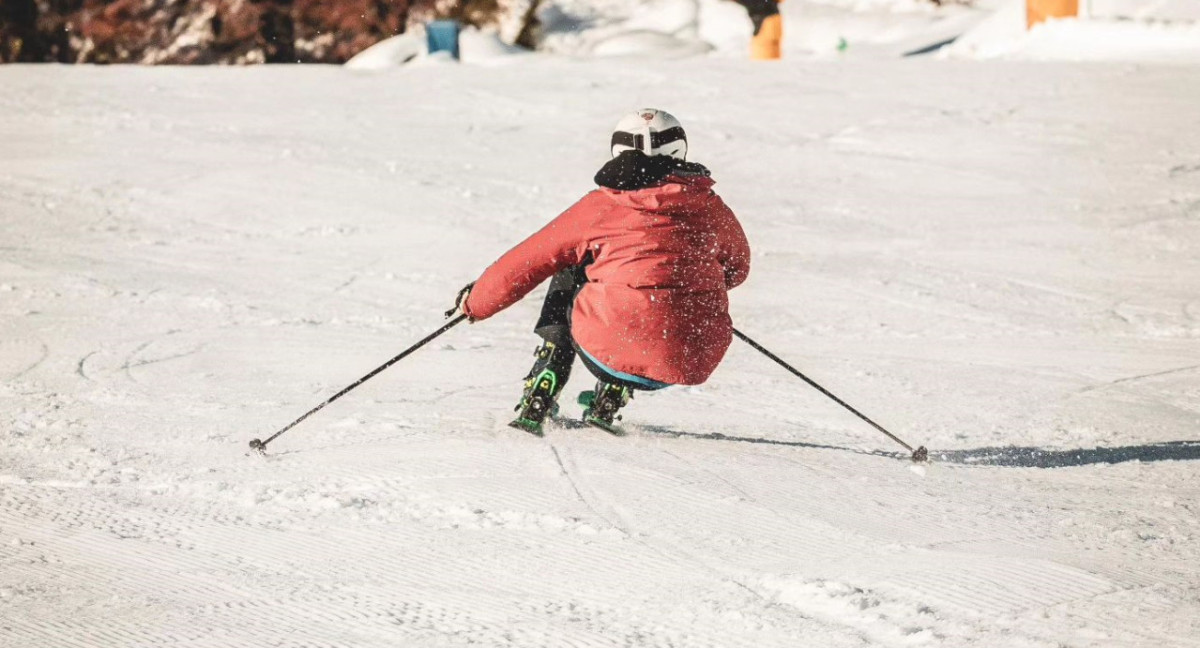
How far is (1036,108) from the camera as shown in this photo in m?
12.4

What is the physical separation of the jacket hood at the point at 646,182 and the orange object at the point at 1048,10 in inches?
497

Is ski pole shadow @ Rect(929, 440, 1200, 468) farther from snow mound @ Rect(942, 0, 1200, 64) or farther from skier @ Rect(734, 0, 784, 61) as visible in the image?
skier @ Rect(734, 0, 784, 61)

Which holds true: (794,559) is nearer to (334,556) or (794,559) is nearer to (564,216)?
(334,556)

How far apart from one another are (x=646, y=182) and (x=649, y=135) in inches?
6.1

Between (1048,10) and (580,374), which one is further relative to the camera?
(1048,10)

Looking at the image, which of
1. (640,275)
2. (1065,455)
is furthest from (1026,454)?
(640,275)

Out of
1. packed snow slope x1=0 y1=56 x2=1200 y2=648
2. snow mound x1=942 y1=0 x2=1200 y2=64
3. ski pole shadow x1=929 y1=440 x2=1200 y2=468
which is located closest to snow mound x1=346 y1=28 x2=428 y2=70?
packed snow slope x1=0 y1=56 x2=1200 y2=648

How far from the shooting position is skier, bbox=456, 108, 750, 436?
436cm

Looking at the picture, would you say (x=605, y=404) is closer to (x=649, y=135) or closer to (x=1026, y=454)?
(x=649, y=135)

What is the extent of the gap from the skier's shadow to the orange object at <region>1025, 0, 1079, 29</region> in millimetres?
11589

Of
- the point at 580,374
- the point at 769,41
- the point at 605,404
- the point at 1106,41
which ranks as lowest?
the point at 580,374

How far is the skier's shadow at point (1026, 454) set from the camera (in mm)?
4844

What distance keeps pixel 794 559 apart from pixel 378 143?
8.83 m

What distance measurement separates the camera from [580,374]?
6.46 metres
